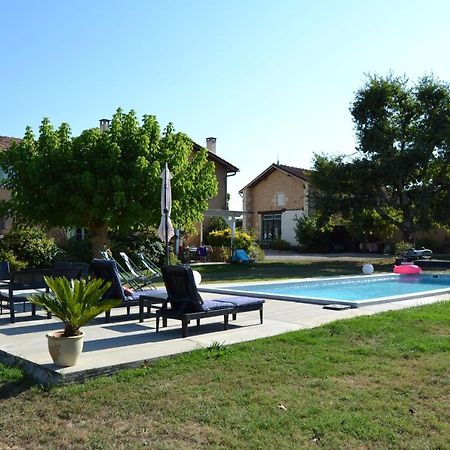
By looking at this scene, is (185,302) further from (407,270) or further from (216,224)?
(216,224)

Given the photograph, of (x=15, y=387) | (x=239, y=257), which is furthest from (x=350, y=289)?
(x=15, y=387)

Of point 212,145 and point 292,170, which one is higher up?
point 212,145

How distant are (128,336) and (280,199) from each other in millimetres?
39540

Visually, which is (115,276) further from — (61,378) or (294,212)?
(294,212)

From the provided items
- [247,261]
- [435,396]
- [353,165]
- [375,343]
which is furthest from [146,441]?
[353,165]

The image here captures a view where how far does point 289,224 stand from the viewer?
149ft

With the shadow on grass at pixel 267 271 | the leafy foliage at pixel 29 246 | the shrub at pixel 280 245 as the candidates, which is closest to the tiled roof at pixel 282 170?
the shrub at pixel 280 245

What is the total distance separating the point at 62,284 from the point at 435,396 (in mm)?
3794

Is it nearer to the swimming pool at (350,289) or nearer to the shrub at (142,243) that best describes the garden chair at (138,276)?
the swimming pool at (350,289)

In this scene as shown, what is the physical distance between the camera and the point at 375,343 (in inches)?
274

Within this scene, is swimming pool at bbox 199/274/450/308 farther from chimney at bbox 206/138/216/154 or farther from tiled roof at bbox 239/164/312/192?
tiled roof at bbox 239/164/312/192

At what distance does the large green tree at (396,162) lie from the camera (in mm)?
26438

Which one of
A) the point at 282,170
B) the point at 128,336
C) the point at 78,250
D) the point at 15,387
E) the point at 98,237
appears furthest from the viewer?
the point at 282,170

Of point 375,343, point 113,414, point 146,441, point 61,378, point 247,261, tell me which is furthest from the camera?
point 247,261
